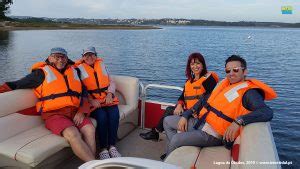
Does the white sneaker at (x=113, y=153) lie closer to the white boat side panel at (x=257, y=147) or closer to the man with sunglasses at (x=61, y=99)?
the man with sunglasses at (x=61, y=99)

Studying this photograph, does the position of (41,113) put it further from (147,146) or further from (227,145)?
(227,145)

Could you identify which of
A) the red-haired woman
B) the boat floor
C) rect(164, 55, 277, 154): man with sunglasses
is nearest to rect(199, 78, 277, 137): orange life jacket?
rect(164, 55, 277, 154): man with sunglasses

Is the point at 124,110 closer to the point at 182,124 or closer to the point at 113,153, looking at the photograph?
the point at 113,153

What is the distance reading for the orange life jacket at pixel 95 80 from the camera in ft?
13.9

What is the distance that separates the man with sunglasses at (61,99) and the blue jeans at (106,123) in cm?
22

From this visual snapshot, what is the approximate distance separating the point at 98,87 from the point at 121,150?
945 millimetres

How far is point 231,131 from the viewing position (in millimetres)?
2920

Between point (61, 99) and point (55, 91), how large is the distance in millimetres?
120

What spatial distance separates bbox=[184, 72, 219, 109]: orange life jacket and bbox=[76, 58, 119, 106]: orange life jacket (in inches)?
39.9

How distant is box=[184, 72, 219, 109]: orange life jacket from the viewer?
12.7 ft

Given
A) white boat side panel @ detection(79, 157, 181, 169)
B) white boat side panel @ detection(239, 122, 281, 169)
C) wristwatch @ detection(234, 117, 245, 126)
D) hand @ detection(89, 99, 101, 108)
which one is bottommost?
hand @ detection(89, 99, 101, 108)

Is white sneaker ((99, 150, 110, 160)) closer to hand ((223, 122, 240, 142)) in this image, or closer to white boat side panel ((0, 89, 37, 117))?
white boat side panel ((0, 89, 37, 117))

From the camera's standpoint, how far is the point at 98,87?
431 cm

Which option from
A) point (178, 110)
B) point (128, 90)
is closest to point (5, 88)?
point (128, 90)
